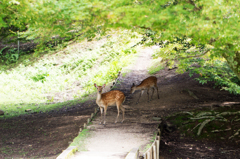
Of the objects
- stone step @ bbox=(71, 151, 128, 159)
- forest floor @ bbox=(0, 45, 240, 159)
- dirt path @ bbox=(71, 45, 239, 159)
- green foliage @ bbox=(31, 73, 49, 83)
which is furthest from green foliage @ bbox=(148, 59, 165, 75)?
stone step @ bbox=(71, 151, 128, 159)

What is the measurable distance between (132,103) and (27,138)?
497 centimetres

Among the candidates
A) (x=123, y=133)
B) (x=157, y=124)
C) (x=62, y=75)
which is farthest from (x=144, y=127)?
(x=62, y=75)

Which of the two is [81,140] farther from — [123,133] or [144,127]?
[144,127]

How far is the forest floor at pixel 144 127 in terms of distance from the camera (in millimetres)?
7602

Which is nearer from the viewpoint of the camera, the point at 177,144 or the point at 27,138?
the point at 177,144

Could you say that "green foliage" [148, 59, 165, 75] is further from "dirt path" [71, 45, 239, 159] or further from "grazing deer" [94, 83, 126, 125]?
"grazing deer" [94, 83, 126, 125]

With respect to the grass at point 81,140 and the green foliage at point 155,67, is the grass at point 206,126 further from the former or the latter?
the green foliage at point 155,67

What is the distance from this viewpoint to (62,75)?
830 inches

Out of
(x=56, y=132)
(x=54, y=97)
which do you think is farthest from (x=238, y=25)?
(x=54, y=97)

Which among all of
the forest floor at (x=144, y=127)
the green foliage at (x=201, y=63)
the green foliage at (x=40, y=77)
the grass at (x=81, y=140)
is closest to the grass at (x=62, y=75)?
the green foliage at (x=40, y=77)

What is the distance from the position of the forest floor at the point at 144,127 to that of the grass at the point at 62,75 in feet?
6.45

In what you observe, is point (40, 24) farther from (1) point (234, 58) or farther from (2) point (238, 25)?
(1) point (234, 58)

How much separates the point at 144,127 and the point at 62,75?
46.3 feet

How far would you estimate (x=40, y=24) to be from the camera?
21.2 feet
